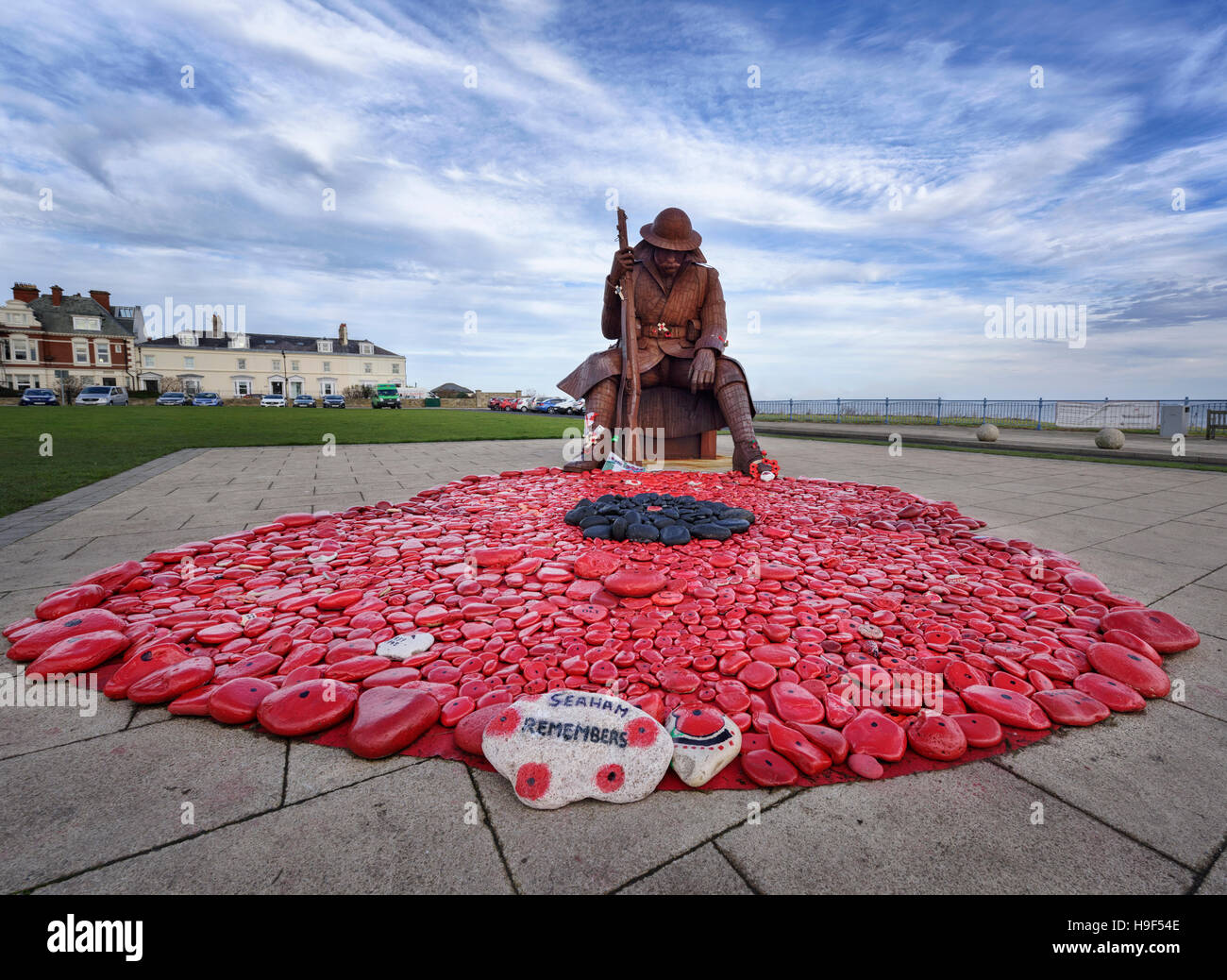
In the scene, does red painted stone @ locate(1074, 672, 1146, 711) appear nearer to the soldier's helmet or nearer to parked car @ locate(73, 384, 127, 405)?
the soldier's helmet

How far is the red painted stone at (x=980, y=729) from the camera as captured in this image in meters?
1.73

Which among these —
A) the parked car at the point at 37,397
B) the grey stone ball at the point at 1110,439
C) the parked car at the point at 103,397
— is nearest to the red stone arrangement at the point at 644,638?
the grey stone ball at the point at 1110,439

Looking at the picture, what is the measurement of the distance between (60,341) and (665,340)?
203 feet

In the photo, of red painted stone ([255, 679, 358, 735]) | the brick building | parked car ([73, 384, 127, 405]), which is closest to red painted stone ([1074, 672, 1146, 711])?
red painted stone ([255, 679, 358, 735])

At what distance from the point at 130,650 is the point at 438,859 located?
192cm

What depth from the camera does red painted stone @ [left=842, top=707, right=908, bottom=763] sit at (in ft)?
5.49

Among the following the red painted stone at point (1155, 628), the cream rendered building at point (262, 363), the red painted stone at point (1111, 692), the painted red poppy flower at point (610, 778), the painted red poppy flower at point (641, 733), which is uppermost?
the cream rendered building at point (262, 363)

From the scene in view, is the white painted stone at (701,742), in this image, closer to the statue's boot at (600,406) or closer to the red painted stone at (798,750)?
Answer: the red painted stone at (798,750)

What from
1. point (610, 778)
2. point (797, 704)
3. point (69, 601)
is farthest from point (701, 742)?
point (69, 601)

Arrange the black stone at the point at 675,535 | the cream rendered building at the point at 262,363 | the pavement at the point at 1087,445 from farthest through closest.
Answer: the cream rendered building at the point at 262,363 → the pavement at the point at 1087,445 → the black stone at the point at 675,535

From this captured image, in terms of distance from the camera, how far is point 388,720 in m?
1.75

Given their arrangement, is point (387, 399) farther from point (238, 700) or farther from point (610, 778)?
point (610, 778)

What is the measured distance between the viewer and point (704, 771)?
158 centimetres

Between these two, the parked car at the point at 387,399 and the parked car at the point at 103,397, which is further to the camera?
the parked car at the point at 387,399
